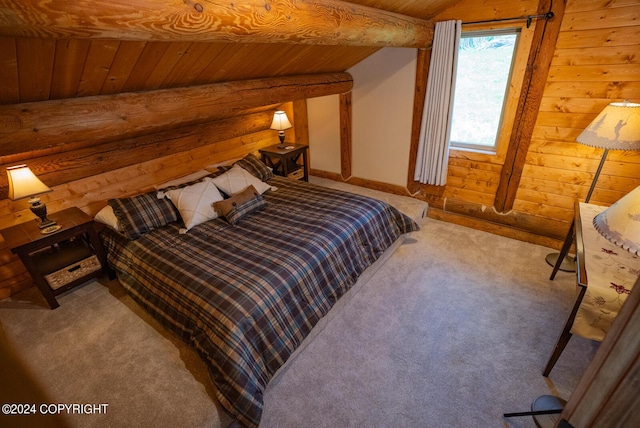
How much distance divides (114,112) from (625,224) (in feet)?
8.56

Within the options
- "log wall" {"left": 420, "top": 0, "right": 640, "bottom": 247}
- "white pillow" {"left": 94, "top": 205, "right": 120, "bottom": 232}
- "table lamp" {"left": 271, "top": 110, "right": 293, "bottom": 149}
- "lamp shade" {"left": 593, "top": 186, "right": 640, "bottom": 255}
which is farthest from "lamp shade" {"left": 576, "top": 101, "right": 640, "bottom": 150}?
"white pillow" {"left": 94, "top": 205, "right": 120, "bottom": 232}

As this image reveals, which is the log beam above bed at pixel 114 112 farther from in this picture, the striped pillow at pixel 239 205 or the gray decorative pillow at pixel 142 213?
the striped pillow at pixel 239 205

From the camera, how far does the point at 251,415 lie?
1574mm

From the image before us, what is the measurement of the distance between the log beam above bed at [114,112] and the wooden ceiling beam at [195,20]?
84 centimetres

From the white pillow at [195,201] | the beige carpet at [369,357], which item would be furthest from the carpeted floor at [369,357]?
the white pillow at [195,201]

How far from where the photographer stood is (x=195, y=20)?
53.5 inches

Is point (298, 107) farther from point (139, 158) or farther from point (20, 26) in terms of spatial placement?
point (20, 26)

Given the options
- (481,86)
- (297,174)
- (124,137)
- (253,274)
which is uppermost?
(481,86)

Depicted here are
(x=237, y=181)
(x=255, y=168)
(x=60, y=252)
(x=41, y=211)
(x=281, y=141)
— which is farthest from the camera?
(x=281, y=141)

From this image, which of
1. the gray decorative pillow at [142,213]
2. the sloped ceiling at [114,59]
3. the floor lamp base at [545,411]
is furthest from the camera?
the gray decorative pillow at [142,213]

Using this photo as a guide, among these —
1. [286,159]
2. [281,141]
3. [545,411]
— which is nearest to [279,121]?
[281,141]

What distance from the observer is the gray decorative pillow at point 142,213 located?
8.16 feet

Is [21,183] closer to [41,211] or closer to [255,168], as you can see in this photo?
[41,211]

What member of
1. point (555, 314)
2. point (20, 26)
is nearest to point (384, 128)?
point (555, 314)
